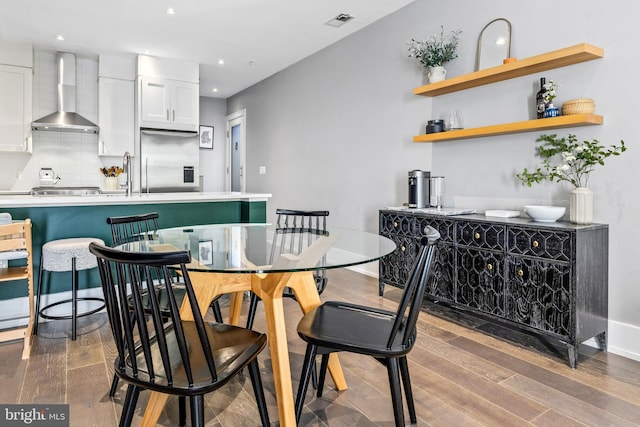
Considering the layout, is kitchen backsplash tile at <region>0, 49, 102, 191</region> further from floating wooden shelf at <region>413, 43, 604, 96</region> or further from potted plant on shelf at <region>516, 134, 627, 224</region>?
potted plant on shelf at <region>516, 134, 627, 224</region>

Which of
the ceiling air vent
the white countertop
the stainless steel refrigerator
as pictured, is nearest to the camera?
the white countertop

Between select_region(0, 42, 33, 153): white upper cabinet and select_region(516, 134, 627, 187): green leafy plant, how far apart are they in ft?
17.6

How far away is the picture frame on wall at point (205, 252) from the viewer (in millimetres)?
1551

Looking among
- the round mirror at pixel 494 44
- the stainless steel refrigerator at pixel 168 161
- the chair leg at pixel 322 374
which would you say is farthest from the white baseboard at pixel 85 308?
the stainless steel refrigerator at pixel 168 161

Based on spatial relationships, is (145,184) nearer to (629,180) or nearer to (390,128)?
(390,128)

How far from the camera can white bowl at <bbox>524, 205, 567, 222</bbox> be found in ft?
8.00

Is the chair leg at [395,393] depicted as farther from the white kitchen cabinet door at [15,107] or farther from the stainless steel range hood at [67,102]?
the white kitchen cabinet door at [15,107]

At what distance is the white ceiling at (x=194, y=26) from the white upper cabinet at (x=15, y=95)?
0.61 ft

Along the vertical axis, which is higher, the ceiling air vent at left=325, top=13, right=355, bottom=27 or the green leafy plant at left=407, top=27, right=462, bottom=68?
the ceiling air vent at left=325, top=13, right=355, bottom=27

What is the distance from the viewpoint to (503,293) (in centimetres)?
253

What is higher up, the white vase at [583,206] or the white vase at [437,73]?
the white vase at [437,73]

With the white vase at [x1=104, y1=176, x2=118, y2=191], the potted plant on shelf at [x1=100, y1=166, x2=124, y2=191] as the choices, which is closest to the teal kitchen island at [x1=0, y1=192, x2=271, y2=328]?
the potted plant on shelf at [x1=100, y1=166, x2=124, y2=191]
